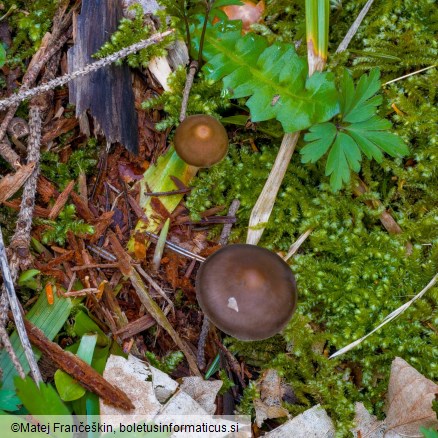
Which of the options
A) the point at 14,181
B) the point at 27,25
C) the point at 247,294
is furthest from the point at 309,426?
the point at 27,25

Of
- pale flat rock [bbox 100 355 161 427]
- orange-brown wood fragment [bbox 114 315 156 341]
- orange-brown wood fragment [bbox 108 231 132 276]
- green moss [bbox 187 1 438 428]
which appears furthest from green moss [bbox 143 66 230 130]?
pale flat rock [bbox 100 355 161 427]

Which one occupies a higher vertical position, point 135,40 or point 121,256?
point 135,40

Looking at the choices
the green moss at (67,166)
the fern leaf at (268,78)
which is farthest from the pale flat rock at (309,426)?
the green moss at (67,166)

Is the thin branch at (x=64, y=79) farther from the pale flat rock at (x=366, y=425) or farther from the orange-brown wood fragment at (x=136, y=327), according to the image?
the pale flat rock at (x=366, y=425)

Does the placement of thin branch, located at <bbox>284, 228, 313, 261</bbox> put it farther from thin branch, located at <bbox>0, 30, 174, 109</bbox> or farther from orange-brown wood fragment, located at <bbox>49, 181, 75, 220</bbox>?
thin branch, located at <bbox>0, 30, 174, 109</bbox>

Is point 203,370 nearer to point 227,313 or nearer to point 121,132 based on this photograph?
point 227,313

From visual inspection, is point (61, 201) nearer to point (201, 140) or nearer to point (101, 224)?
point (101, 224)
